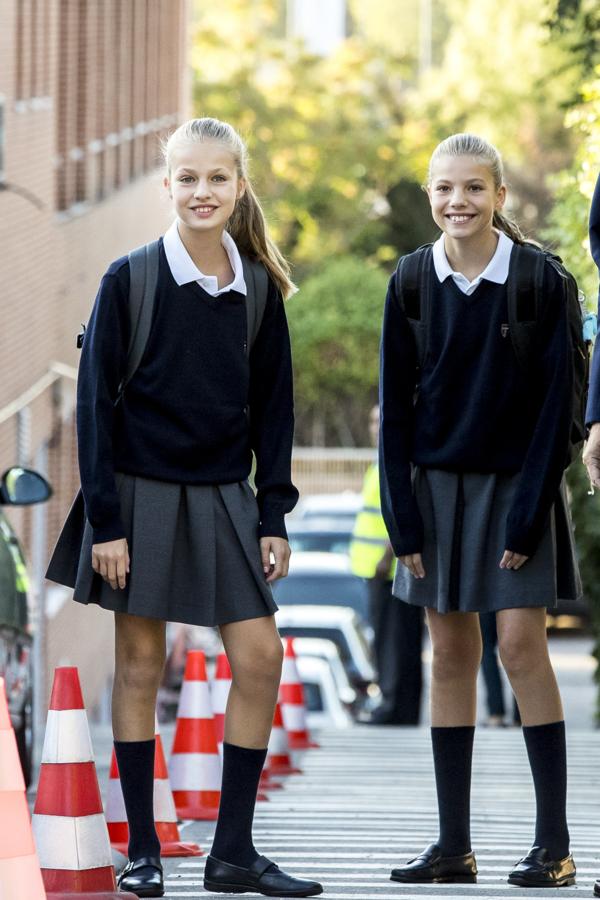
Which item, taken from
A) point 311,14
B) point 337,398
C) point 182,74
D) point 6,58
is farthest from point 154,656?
point 311,14

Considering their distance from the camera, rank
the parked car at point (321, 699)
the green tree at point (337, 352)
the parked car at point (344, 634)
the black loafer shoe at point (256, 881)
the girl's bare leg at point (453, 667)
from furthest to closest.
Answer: the green tree at point (337, 352) → the parked car at point (344, 634) → the parked car at point (321, 699) → the girl's bare leg at point (453, 667) → the black loafer shoe at point (256, 881)

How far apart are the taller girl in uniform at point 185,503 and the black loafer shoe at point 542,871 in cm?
66

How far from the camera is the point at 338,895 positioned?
5059 mm

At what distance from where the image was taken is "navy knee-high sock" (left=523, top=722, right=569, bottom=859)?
207 inches

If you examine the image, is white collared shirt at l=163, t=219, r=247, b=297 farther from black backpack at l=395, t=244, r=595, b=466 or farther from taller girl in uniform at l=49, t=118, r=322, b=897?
black backpack at l=395, t=244, r=595, b=466

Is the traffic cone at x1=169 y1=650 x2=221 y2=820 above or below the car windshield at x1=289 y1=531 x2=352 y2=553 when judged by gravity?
above

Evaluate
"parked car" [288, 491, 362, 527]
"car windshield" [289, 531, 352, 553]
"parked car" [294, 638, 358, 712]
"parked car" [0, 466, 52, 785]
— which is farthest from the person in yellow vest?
"parked car" [288, 491, 362, 527]

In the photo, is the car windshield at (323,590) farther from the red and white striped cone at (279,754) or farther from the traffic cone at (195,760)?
the traffic cone at (195,760)

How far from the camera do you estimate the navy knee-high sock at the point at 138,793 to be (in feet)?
17.2

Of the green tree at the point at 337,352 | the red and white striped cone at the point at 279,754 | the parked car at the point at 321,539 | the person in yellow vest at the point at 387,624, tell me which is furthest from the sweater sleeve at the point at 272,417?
the green tree at the point at 337,352

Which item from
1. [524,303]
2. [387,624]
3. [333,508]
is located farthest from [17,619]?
[333,508]

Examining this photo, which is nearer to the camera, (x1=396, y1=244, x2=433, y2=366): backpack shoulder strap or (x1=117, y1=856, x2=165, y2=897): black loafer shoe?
(x1=117, y1=856, x2=165, y2=897): black loafer shoe

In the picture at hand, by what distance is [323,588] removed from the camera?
22438 millimetres

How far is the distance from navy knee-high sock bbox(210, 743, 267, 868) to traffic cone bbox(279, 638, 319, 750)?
5585mm
